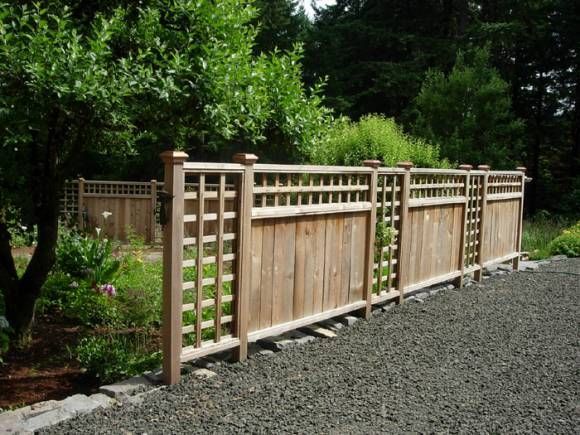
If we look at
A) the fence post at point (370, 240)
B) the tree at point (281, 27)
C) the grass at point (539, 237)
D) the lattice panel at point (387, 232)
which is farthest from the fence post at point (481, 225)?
the tree at point (281, 27)

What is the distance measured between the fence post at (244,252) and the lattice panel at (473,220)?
3.89 metres

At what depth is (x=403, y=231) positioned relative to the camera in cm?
573

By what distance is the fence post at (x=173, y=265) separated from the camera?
3338mm

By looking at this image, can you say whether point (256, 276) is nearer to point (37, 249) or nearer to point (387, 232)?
point (37, 249)

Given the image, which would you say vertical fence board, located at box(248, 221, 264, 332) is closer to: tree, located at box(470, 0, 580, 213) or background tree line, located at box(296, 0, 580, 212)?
background tree line, located at box(296, 0, 580, 212)

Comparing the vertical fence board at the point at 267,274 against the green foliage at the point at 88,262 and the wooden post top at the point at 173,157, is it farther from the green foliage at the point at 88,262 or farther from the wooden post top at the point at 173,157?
the green foliage at the point at 88,262

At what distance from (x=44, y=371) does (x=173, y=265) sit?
1383 mm

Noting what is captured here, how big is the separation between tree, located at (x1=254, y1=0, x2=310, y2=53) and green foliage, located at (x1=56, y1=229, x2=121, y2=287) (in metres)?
14.2

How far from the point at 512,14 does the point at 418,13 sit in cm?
312

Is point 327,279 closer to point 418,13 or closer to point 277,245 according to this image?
point 277,245

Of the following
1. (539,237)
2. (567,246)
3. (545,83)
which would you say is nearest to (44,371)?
(567,246)

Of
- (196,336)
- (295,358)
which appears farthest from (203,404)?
(295,358)

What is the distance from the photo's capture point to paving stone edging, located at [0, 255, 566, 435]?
2.88m

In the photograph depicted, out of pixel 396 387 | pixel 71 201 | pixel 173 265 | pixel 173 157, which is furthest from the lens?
pixel 71 201
